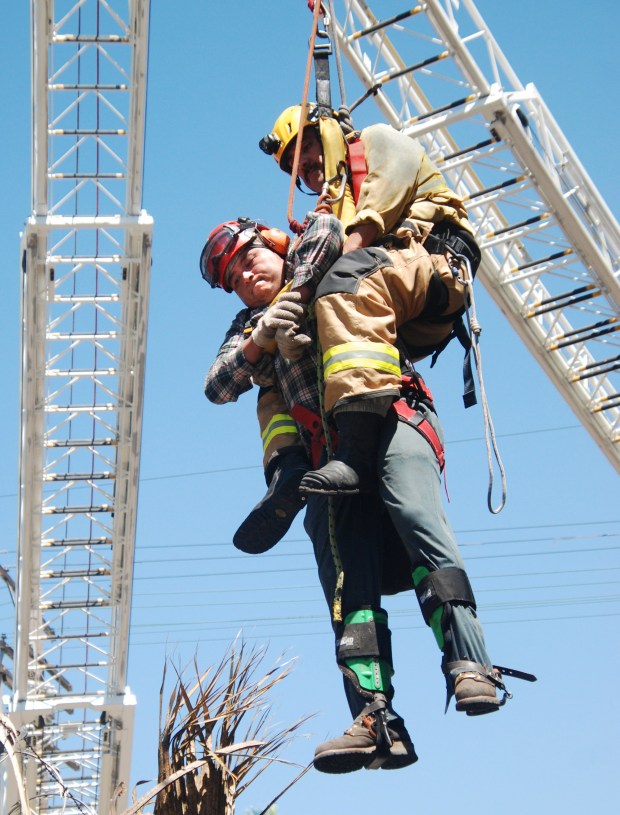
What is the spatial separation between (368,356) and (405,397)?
1.34 ft

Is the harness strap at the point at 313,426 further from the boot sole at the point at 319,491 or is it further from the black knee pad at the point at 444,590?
the black knee pad at the point at 444,590

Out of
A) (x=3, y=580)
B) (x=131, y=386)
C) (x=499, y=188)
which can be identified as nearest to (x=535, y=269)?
(x=499, y=188)

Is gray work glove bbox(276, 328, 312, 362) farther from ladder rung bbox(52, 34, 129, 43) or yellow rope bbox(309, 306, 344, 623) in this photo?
ladder rung bbox(52, 34, 129, 43)

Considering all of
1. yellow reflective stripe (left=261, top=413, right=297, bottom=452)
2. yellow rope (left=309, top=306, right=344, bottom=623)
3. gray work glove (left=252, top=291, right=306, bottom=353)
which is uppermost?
gray work glove (left=252, top=291, right=306, bottom=353)

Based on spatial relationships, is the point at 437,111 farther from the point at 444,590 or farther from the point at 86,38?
the point at 444,590

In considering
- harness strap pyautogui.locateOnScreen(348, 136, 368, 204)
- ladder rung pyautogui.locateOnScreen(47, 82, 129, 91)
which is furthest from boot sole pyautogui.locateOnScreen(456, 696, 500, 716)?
ladder rung pyautogui.locateOnScreen(47, 82, 129, 91)

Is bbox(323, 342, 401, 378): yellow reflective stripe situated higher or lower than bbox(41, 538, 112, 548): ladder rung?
lower

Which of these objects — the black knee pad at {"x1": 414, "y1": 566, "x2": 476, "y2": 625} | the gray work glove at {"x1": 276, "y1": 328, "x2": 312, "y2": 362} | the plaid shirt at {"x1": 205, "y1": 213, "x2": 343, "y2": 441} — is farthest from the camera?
the plaid shirt at {"x1": 205, "y1": 213, "x2": 343, "y2": 441}

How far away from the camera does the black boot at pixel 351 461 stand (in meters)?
5.16

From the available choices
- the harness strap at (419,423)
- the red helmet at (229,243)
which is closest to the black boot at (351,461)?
the harness strap at (419,423)

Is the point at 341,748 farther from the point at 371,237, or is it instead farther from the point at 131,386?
the point at 131,386

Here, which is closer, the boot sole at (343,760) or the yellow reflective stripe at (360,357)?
the boot sole at (343,760)

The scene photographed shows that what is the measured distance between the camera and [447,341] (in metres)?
5.98

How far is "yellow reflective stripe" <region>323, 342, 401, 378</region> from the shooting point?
5176 millimetres
